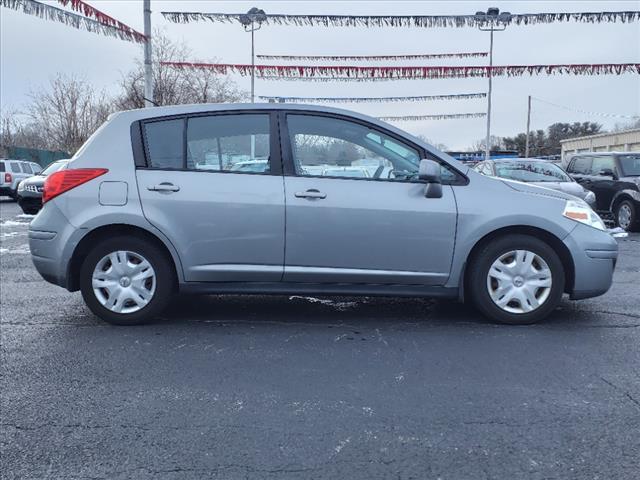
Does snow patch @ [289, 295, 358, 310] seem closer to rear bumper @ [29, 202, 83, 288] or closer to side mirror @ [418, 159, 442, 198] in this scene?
side mirror @ [418, 159, 442, 198]

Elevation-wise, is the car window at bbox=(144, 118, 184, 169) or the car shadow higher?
the car window at bbox=(144, 118, 184, 169)

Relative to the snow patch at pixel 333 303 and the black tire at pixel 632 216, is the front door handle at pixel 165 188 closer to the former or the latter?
the snow patch at pixel 333 303

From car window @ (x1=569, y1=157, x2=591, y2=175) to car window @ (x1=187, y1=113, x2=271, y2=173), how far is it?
11.0 m

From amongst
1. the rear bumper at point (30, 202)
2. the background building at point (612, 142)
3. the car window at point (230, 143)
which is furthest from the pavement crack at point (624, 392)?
the background building at point (612, 142)

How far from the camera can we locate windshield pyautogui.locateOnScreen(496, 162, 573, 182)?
11.1 metres

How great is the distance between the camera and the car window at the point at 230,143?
456 centimetres

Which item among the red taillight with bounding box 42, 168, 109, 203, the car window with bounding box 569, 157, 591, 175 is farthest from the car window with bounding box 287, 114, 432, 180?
the car window with bounding box 569, 157, 591, 175

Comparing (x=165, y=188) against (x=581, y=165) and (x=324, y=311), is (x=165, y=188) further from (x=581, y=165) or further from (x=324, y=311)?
(x=581, y=165)

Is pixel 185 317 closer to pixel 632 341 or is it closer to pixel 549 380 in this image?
pixel 549 380

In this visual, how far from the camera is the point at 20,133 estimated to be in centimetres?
4828

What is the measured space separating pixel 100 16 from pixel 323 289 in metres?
8.37

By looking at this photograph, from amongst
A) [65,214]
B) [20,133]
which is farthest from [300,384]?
[20,133]

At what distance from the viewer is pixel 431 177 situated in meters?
4.36

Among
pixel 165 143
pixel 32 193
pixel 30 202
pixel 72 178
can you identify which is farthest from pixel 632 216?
pixel 30 202
